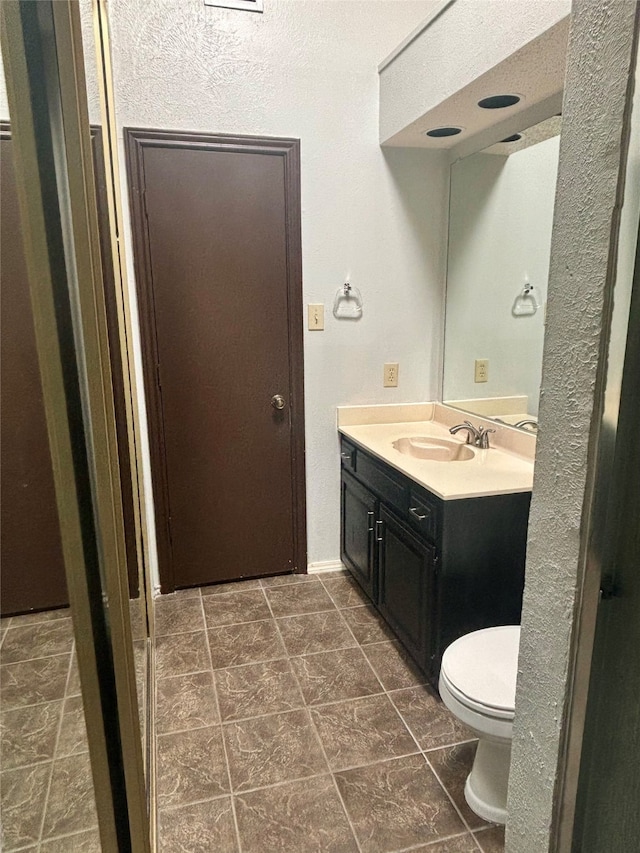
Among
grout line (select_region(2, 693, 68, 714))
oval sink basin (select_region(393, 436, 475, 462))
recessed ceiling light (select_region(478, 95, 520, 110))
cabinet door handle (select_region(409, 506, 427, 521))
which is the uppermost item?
recessed ceiling light (select_region(478, 95, 520, 110))

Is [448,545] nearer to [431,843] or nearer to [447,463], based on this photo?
[447,463]

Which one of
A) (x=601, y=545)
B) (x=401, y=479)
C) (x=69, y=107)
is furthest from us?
(x=401, y=479)

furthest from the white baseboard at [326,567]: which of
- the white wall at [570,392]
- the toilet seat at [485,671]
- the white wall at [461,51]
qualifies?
the white wall at [461,51]

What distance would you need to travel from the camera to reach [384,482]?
230cm

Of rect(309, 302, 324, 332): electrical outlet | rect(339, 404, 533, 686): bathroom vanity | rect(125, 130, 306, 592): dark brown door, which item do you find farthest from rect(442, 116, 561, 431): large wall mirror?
rect(125, 130, 306, 592): dark brown door

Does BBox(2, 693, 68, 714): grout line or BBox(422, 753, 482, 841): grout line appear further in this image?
BBox(422, 753, 482, 841): grout line

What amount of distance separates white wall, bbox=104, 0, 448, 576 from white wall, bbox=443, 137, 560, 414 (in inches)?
4.9

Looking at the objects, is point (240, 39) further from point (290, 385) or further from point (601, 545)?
point (601, 545)

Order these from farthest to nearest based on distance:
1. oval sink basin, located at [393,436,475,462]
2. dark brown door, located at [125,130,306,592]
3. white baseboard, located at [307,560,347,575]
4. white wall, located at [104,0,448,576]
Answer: white baseboard, located at [307,560,347,575]
oval sink basin, located at [393,436,475,462]
dark brown door, located at [125,130,306,592]
white wall, located at [104,0,448,576]

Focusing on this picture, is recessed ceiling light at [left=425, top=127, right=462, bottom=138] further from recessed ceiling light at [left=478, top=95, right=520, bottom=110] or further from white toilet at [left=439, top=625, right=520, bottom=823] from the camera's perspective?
white toilet at [left=439, top=625, right=520, bottom=823]

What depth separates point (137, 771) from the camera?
90 centimetres

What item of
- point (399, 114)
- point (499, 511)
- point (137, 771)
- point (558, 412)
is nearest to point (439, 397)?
point (499, 511)

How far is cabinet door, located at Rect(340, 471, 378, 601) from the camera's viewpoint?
2.49m

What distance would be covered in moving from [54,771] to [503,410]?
2160 millimetres
